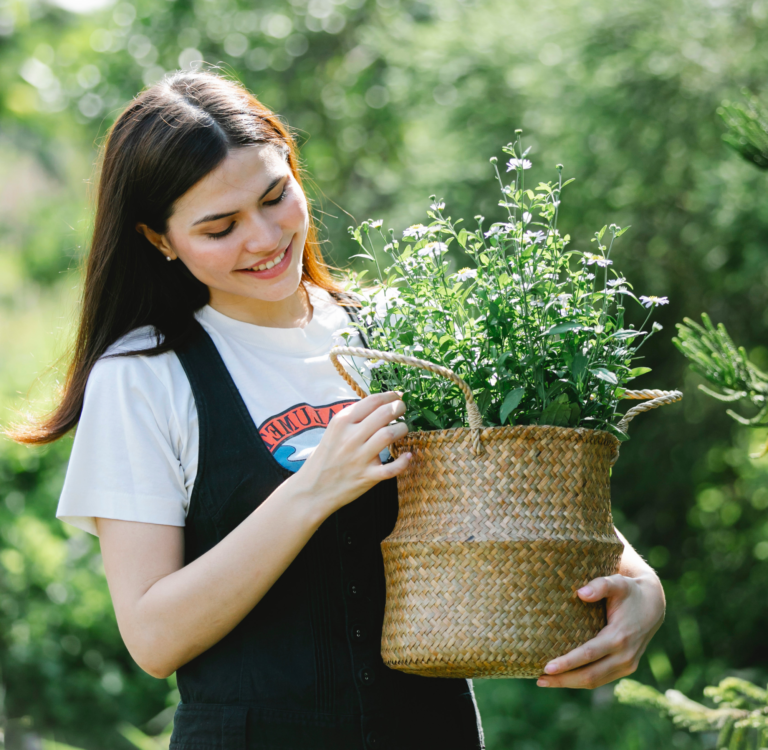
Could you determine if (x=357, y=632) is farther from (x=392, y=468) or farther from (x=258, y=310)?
(x=258, y=310)

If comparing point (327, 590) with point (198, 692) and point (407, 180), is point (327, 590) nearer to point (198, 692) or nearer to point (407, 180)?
point (198, 692)

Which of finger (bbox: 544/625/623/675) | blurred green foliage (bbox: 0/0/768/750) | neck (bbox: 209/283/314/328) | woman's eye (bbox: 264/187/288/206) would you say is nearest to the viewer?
finger (bbox: 544/625/623/675)

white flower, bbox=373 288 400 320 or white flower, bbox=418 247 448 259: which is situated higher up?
white flower, bbox=418 247 448 259

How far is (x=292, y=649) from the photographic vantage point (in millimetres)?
1428

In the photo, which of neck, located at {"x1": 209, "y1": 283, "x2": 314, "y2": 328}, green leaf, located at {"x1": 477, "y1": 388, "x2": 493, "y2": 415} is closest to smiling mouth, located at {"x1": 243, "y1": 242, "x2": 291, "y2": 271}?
neck, located at {"x1": 209, "y1": 283, "x2": 314, "y2": 328}

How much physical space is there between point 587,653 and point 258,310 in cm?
90

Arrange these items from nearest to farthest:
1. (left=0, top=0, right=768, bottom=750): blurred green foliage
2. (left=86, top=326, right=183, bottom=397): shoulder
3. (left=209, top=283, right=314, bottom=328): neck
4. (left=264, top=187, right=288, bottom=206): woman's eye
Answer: (left=86, top=326, right=183, bottom=397): shoulder < (left=264, top=187, right=288, bottom=206): woman's eye < (left=209, top=283, right=314, bottom=328): neck < (left=0, top=0, right=768, bottom=750): blurred green foliage

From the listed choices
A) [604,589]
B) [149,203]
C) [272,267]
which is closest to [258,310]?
[272,267]

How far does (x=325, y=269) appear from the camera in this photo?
76.9 inches

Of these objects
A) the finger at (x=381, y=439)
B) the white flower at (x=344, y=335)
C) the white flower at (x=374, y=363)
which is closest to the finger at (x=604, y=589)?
the finger at (x=381, y=439)

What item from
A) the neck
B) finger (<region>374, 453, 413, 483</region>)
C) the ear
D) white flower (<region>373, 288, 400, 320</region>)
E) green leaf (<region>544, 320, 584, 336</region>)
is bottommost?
the neck

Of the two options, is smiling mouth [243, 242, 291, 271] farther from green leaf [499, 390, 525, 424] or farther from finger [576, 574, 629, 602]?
finger [576, 574, 629, 602]

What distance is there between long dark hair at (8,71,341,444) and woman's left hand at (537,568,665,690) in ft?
2.80

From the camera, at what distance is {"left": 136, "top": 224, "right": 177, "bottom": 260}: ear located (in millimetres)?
1660
